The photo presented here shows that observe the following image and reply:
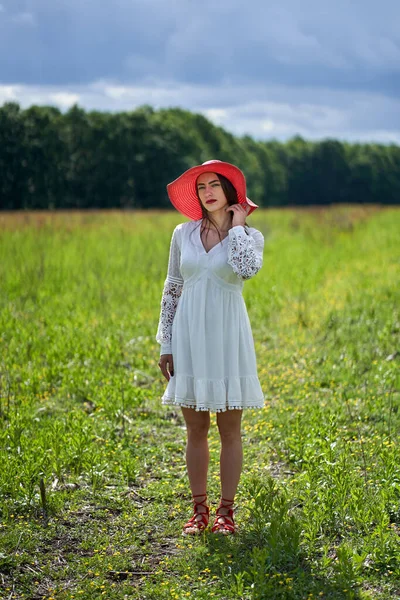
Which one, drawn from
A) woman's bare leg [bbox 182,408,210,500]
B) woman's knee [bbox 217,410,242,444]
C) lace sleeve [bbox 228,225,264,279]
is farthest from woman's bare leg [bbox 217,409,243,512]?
lace sleeve [bbox 228,225,264,279]

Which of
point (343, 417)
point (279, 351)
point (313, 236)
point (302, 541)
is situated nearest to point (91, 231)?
point (313, 236)

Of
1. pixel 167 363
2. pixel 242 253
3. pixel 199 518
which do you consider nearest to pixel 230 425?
pixel 167 363

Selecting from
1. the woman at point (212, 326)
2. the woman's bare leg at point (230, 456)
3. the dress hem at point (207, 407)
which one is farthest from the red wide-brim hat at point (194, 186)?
the woman's bare leg at point (230, 456)

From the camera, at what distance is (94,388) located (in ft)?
24.3

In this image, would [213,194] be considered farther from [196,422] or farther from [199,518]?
[199,518]

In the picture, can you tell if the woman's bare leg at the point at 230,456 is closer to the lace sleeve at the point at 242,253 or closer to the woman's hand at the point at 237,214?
the lace sleeve at the point at 242,253

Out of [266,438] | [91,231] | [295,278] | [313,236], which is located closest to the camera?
[266,438]

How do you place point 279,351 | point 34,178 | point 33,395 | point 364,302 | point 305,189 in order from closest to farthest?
point 33,395
point 279,351
point 364,302
point 34,178
point 305,189

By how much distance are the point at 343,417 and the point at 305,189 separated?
336ft

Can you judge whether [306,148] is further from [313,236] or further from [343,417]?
[343,417]

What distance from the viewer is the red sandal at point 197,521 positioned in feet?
14.7

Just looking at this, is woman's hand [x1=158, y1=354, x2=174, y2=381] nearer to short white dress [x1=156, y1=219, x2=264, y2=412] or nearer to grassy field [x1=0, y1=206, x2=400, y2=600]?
short white dress [x1=156, y1=219, x2=264, y2=412]

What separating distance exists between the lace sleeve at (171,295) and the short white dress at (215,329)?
90 mm

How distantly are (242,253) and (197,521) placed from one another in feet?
5.30
